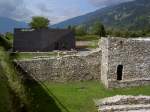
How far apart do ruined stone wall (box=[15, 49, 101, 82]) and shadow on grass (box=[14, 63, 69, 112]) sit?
430mm

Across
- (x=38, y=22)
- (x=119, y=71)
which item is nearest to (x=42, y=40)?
(x=119, y=71)

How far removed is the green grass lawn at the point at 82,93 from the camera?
21984 millimetres

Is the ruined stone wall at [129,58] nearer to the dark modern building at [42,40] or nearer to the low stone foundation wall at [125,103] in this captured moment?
the low stone foundation wall at [125,103]

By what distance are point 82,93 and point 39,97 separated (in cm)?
287

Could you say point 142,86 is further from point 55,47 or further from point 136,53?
point 55,47

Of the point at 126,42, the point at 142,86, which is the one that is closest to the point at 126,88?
the point at 142,86

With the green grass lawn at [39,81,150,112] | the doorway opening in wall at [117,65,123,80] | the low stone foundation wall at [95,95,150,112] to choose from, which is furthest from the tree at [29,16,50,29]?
the low stone foundation wall at [95,95,150,112]

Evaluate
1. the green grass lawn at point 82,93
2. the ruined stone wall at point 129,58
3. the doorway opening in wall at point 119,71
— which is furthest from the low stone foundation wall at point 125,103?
the doorway opening in wall at point 119,71

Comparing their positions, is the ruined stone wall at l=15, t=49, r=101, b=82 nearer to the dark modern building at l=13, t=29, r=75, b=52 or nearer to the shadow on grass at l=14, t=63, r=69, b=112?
the shadow on grass at l=14, t=63, r=69, b=112

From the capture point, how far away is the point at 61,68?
30.1 metres

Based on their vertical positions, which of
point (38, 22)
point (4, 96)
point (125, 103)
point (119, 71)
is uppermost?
point (38, 22)

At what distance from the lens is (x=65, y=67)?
99.0 ft

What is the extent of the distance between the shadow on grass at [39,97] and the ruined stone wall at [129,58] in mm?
4498

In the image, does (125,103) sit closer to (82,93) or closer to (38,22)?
(82,93)
